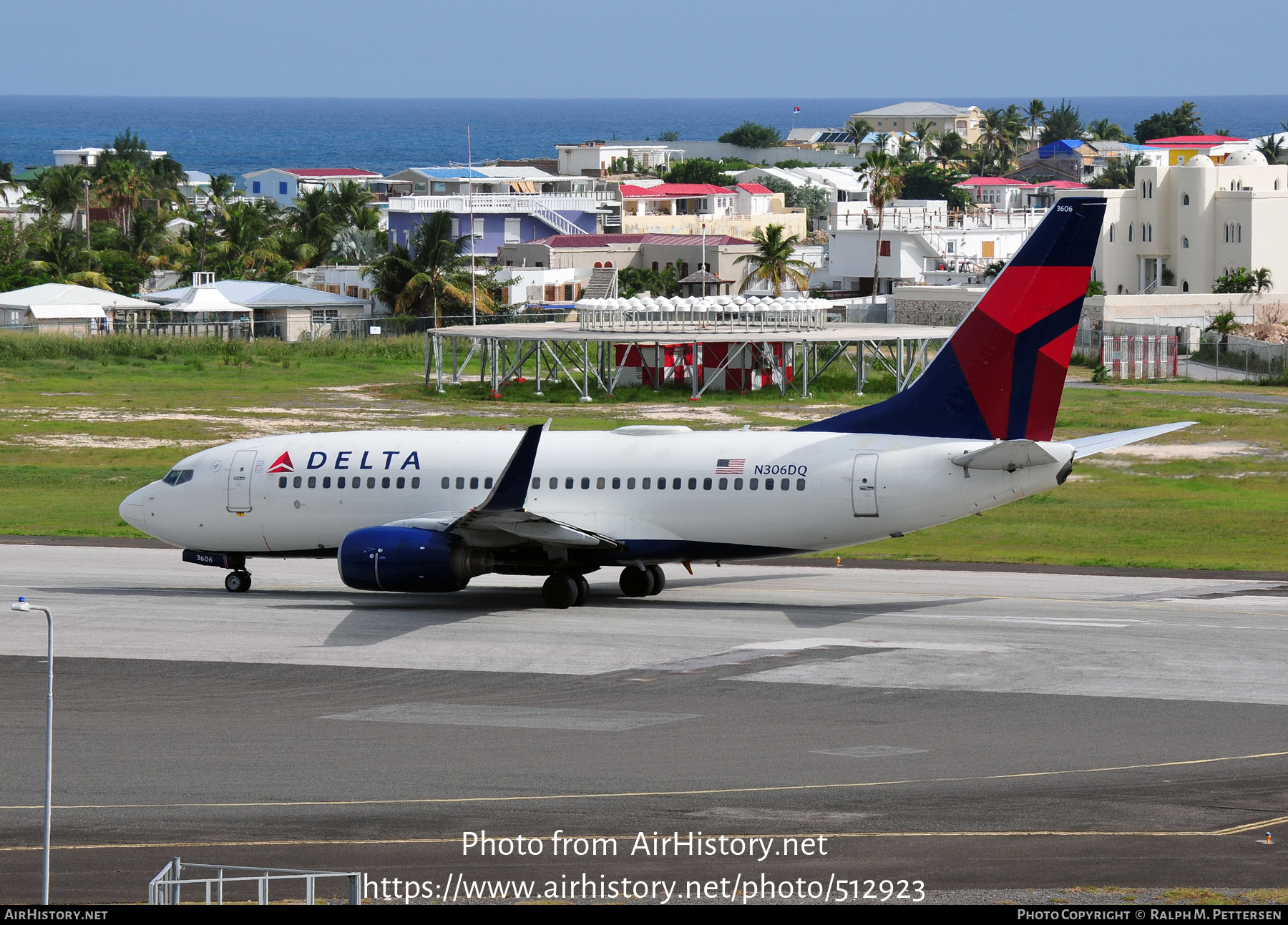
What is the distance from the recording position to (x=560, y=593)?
120 ft

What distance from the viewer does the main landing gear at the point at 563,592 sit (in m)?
36.7

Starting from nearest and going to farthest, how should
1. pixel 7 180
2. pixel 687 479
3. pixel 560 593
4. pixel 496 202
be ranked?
pixel 687 479 → pixel 560 593 → pixel 496 202 → pixel 7 180

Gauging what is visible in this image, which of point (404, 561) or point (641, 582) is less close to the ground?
point (404, 561)

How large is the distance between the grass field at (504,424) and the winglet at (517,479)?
14961 mm

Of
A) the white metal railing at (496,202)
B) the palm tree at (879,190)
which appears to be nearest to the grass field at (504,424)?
the white metal railing at (496,202)

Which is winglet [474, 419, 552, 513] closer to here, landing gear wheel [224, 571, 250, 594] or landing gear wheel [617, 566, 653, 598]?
landing gear wheel [617, 566, 653, 598]

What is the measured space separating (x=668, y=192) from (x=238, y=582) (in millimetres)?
138583

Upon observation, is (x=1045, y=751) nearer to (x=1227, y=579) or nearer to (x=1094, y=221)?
(x=1094, y=221)

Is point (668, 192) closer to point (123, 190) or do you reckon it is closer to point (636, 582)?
point (123, 190)

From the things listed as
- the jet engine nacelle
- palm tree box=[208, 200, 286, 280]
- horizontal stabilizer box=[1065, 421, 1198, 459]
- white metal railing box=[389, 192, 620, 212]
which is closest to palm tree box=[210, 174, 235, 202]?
palm tree box=[208, 200, 286, 280]

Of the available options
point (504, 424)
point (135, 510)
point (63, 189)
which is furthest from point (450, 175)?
point (135, 510)

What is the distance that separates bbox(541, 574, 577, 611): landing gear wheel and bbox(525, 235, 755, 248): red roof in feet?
348
